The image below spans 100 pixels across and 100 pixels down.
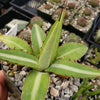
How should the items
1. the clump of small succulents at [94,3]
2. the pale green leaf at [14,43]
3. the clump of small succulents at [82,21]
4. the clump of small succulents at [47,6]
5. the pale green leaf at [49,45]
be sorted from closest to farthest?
1. the pale green leaf at [49,45]
2. the pale green leaf at [14,43]
3. the clump of small succulents at [82,21]
4. the clump of small succulents at [47,6]
5. the clump of small succulents at [94,3]

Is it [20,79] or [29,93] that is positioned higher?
[29,93]

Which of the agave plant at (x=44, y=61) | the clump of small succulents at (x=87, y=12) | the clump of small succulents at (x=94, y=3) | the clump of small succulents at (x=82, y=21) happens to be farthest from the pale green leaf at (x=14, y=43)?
the clump of small succulents at (x=94, y=3)

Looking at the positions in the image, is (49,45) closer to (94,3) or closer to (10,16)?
(10,16)

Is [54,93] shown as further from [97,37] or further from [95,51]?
[97,37]

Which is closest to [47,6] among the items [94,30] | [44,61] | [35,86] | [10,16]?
[10,16]

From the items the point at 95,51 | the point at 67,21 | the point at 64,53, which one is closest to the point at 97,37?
the point at 95,51

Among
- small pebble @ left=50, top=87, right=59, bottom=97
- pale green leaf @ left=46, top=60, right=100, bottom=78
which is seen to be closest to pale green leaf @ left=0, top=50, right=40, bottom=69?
pale green leaf @ left=46, top=60, right=100, bottom=78

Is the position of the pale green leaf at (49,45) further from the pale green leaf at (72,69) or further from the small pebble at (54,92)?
the small pebble at (54,92)
